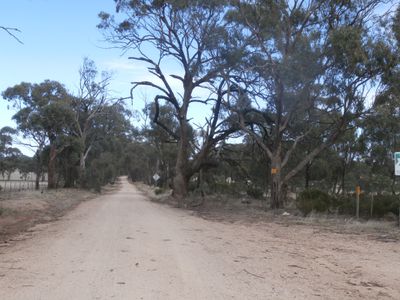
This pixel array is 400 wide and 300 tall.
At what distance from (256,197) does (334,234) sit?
28.0m

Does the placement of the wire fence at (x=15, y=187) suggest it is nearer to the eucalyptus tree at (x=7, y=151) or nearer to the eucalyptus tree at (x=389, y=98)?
the eucalyptus tree at (x=7, y=151)

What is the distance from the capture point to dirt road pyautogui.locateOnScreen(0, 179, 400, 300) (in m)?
7.67

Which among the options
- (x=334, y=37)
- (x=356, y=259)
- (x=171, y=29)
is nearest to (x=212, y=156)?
(x=171, y=29)

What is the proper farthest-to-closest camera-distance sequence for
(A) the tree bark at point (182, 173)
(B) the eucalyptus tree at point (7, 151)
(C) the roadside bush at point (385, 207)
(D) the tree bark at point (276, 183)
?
(B) the eucalyptus tree at point (7, 151) < (A) the tree bark at point (182, 173) < (D) the tree bark at point (276, 183) < (C) the roadside bush at point (385, 207)

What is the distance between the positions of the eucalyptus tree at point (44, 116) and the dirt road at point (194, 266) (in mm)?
34856

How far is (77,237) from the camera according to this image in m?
14.4

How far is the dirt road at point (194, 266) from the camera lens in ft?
25.2

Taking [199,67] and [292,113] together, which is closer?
[292,113]

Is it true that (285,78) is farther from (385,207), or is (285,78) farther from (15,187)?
(15,187)

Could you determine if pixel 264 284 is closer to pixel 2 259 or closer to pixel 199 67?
pixel 2 259

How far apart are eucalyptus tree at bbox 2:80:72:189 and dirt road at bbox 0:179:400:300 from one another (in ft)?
114

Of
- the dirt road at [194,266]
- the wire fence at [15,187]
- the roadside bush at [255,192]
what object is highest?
the roadside bush at [255,192]

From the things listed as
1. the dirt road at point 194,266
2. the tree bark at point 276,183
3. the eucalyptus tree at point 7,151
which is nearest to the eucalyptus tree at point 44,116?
the eucalyptus tree at point 7,151

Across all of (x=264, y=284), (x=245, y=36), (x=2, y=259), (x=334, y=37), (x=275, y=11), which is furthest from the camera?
(x=245, y=36)
